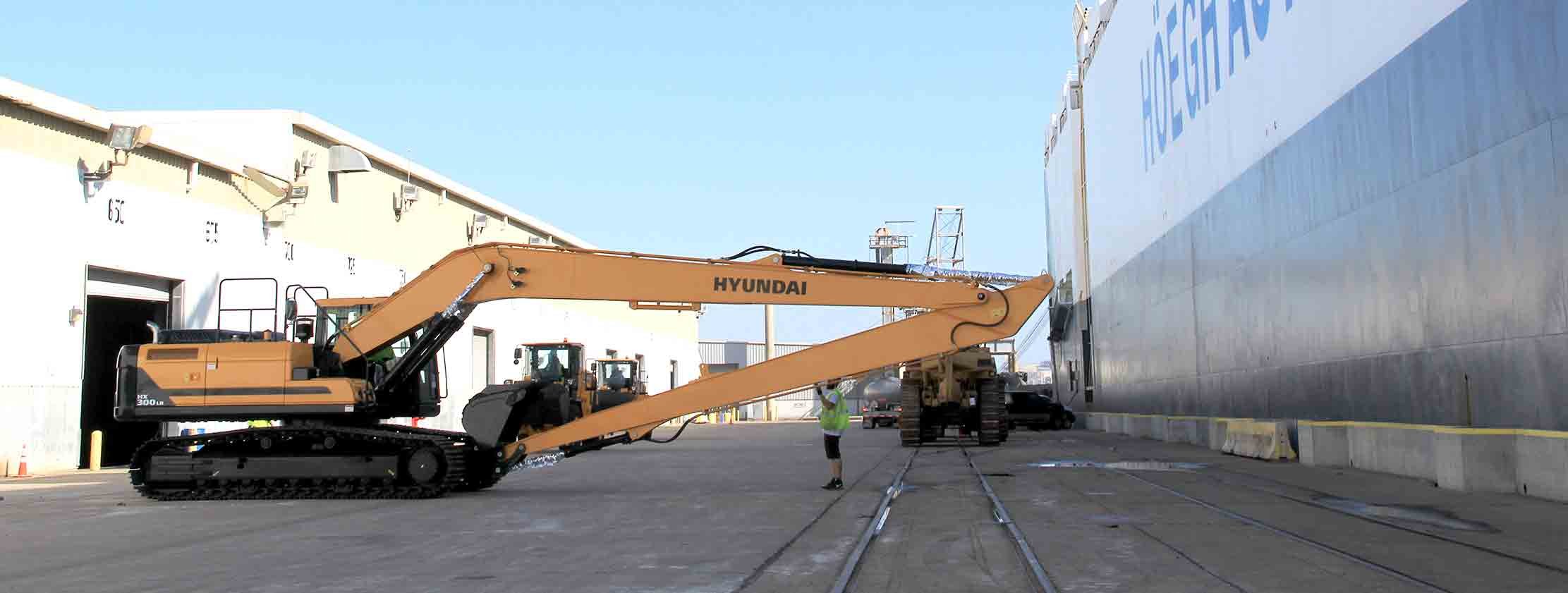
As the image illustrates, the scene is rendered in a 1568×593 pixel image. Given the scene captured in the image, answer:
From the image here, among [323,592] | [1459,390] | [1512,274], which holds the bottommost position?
[323,592]

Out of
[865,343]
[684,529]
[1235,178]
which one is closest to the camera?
[684,529]

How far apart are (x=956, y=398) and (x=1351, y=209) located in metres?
13.9

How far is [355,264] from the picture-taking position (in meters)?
37.5

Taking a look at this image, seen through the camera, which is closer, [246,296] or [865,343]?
[865,343]

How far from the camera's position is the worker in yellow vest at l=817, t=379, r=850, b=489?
18.6 metres

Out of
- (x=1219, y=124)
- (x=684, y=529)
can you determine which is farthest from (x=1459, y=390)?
(x=1219, y=124)

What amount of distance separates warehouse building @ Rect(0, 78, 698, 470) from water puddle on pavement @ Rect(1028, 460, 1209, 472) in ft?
36.9

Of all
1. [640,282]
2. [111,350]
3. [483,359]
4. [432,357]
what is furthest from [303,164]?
[640,282]

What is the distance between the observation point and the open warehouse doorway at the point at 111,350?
94.3 feet

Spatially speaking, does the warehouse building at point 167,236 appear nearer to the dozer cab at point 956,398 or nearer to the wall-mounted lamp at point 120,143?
the wall-mounted lamp at point 120,143

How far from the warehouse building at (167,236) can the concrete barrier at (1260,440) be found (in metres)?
15.3

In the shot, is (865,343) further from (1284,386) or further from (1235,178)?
(1235,178)

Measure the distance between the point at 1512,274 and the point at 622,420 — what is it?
11.7m

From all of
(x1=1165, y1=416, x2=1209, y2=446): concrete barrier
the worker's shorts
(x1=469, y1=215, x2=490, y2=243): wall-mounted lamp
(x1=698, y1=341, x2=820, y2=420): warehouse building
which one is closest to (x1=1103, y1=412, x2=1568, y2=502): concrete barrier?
(x1=1165, y1=416, x2=1209, y2=446): concrete barrier
